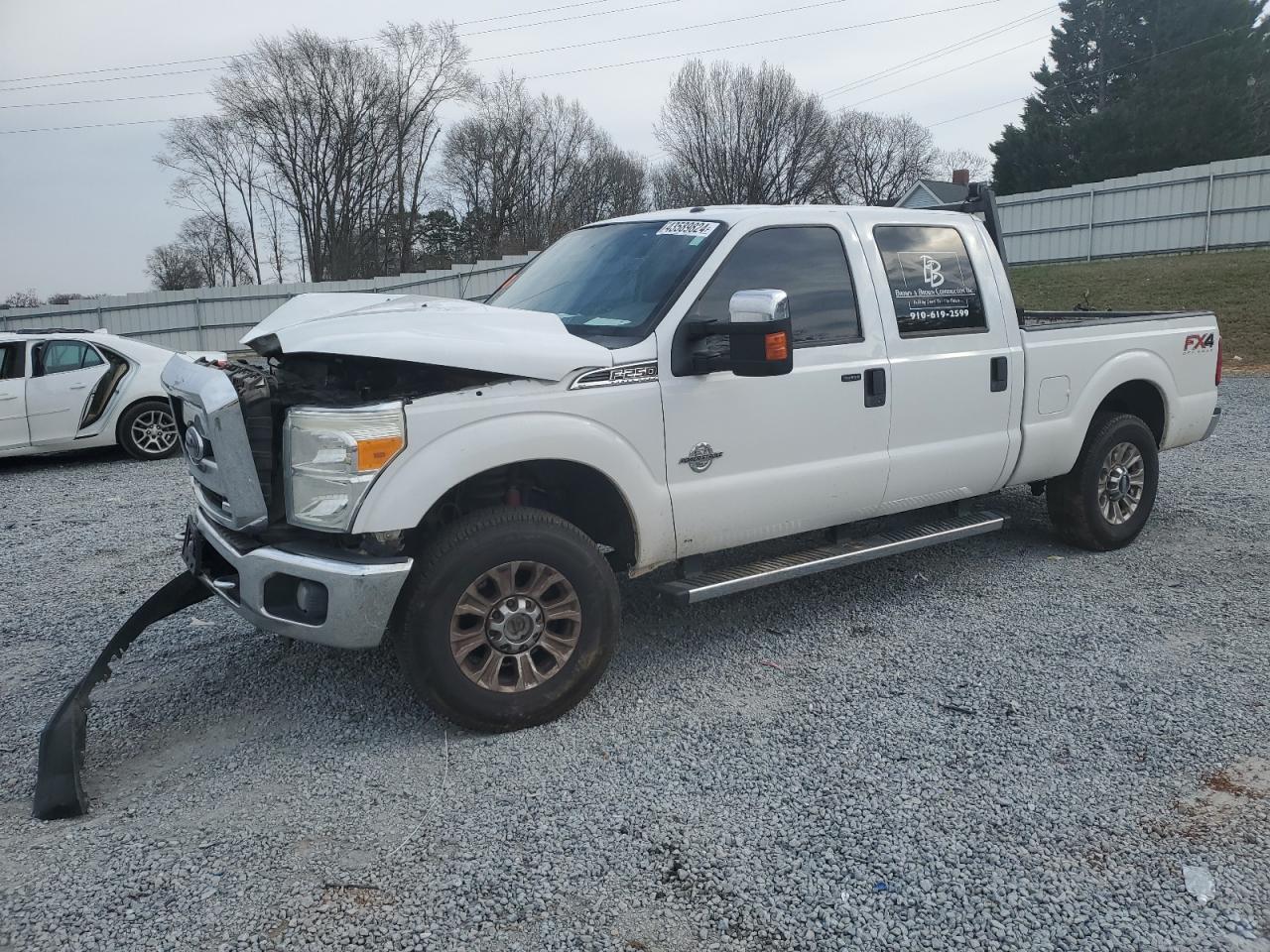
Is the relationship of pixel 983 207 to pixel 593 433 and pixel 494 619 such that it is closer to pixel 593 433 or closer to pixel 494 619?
pixel 593 433

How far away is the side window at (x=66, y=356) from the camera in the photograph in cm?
1071

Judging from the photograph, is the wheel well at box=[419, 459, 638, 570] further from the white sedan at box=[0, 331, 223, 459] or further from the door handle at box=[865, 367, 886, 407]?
the white sedan at box=[0, 331, 223, 459]

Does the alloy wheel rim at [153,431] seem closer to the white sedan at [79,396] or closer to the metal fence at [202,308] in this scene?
the white sedan at [79,396]

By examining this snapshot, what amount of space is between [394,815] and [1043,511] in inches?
213

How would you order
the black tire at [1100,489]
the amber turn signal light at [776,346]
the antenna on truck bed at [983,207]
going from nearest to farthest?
1. the amber turn signal light at [776,346]
2. the antenna on truck bed at [983,207]
3. the black tire at [1100,489]

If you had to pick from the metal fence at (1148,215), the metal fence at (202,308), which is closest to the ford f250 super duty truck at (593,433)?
the metal fence at (202,308)

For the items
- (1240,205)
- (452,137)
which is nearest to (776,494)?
(1240,205)

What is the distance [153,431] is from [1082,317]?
30.6ft

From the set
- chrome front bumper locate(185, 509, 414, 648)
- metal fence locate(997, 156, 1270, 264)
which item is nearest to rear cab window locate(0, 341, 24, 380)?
chrome front bumper locate(185, 509, 414, 648)

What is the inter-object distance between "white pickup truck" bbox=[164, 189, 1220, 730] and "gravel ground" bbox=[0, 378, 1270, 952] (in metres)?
0.44

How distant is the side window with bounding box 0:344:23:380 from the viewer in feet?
34.3

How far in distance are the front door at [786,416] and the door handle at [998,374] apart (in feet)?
2.68

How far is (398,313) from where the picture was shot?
392 cm

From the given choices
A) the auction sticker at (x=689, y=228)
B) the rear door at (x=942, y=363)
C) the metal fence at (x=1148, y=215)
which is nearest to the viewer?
the auction sticker at (x=689, y=228)
